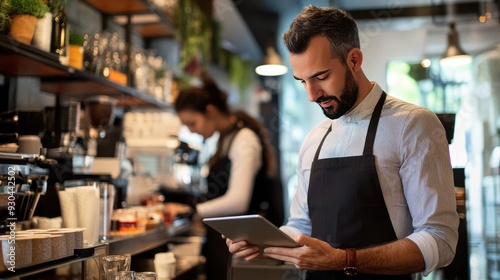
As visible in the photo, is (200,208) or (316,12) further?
(200,208)

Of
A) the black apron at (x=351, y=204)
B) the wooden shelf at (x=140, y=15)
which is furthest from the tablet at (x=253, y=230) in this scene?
the wooden shelf at (x=140, y=15)

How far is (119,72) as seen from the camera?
333 cm

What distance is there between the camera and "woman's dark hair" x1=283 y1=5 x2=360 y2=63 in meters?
1.83

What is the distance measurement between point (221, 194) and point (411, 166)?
1.79 m

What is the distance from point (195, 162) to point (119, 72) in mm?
1199

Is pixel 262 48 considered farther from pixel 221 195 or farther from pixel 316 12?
pixel 316 12

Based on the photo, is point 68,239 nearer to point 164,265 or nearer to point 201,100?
point 164,265

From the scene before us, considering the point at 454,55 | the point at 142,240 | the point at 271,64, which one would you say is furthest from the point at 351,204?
the point at 271,64

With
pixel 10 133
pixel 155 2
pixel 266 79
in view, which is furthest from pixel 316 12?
pixel 266 79

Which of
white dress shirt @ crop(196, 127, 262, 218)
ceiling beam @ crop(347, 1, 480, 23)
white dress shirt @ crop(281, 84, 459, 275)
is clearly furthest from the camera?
ceiling beam @ crop(347, 1, 480, 23)

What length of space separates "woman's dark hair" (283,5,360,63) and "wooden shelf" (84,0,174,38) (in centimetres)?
194

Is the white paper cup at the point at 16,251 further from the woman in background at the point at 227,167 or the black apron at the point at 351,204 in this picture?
the woman in background at the point at 227,167

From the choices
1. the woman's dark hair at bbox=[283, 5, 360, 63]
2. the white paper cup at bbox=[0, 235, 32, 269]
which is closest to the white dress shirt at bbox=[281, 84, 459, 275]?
the woman's dark hair at bbox=[283, 5, 360, 63]

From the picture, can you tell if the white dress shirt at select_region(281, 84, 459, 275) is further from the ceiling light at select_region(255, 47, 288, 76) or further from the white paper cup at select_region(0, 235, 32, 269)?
the ceiling light at select_region(255, 47, 288, 76)
